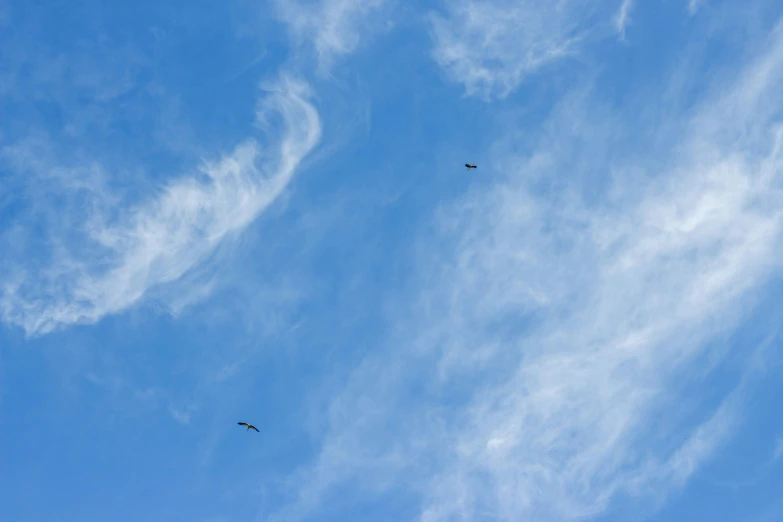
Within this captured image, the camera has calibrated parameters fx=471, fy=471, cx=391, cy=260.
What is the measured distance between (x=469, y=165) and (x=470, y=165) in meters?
0.39

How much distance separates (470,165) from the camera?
116500 millimetres

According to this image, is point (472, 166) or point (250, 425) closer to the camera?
point (250, 425)

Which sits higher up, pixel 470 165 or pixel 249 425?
pixel 470 165

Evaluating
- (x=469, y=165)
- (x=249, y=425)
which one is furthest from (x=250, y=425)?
(x=469, y=165)

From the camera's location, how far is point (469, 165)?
381ft

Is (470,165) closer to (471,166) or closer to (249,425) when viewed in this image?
(471,166)

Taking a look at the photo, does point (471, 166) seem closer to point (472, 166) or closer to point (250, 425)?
point (472, 166)

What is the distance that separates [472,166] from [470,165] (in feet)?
1.84

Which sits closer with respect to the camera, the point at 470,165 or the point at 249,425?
the point at 249,425

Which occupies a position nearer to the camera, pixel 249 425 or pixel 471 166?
pixel 249 425

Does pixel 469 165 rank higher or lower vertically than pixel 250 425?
higher

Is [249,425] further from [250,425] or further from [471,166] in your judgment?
[471,166]

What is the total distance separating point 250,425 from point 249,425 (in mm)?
355

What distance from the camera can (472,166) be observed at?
4589 inches
